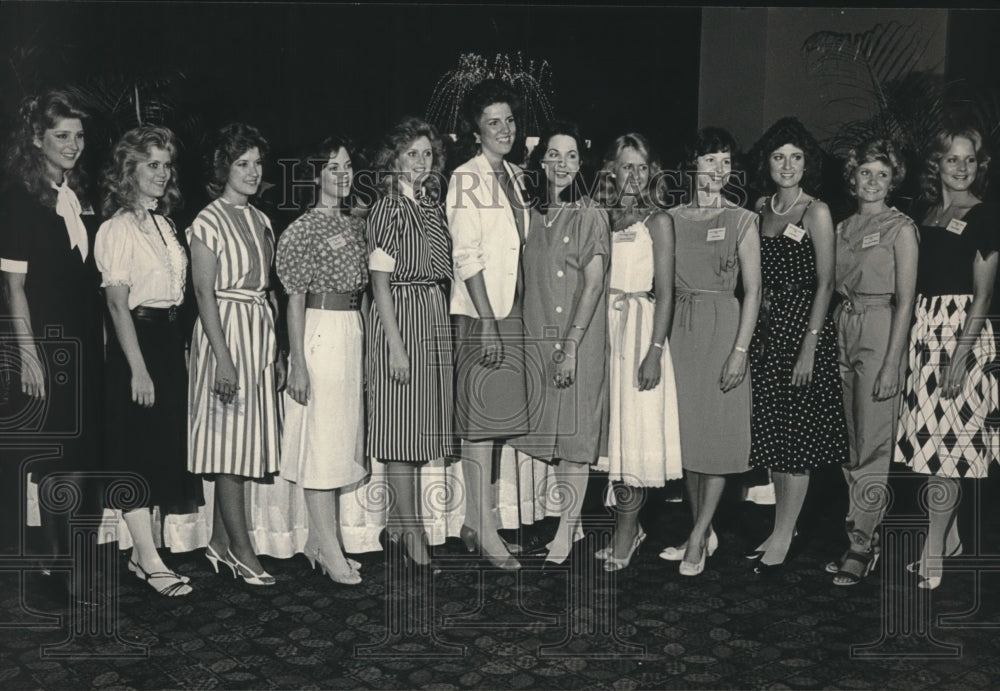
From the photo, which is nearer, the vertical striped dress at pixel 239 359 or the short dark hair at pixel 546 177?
the vertical striped dress at pixel 239 359

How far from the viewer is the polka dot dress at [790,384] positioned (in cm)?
455

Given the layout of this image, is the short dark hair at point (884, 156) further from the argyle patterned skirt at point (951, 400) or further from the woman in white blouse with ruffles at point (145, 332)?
the woman in white blouse with ruffles at point (145, 332)

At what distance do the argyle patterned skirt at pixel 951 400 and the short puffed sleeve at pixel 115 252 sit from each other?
3.22m

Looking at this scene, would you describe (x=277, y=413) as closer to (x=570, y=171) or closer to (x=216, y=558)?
(x=216, y=558)

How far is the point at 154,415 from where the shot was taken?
4.35 metres

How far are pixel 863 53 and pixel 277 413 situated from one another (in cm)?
298

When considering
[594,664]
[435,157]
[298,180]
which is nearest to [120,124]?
[298,180]

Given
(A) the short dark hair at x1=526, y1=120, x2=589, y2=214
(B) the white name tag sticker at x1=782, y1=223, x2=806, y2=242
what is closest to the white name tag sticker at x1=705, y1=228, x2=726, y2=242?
(B) the white name tag sticker at x1=782, y1=223, x2=806, y2=242

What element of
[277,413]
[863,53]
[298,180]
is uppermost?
[863,53]

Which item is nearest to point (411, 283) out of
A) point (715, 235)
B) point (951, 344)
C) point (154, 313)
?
point (154, 313)

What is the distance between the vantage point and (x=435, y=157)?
4473 millimetres

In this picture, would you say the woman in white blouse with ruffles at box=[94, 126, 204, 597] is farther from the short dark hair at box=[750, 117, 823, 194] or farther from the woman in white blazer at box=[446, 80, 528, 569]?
the short dark hair at box=[750, 117, 823, 194]

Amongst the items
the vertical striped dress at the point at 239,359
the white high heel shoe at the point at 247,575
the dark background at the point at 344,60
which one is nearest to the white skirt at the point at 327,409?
the vertical striped dress at the point at 239,359

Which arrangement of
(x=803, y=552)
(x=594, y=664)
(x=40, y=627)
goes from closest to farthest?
(x=594, y=664), (x=40, y=627), (x=803, y=552)
